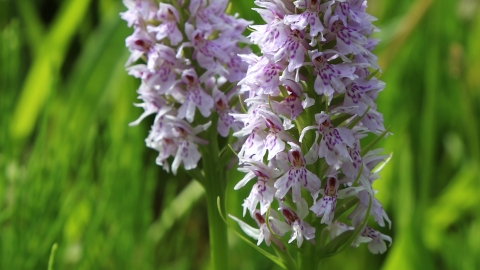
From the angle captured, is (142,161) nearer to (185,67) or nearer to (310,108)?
(185,67)

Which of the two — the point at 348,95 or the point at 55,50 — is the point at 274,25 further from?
the point at 55,50

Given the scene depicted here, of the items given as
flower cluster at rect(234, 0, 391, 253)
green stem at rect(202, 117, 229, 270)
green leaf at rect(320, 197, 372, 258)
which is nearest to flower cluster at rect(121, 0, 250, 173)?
green stem at rect(202, 117, 229, 270)

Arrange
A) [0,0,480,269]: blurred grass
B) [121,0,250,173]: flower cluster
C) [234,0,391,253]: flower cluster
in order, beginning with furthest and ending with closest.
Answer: [0,0,480,269]: blurred grass
[121,0,250,173]: flower cluster
[234,0,391,253]: flower cluster

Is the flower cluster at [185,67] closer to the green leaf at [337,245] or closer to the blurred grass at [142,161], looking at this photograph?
the green leaf at [337,245]

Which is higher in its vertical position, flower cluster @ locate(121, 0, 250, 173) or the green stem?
flower cluster @ locate(121, 0, 250, 173)

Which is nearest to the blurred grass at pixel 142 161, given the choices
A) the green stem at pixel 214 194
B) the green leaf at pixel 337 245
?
the green stem at pixel 214 194

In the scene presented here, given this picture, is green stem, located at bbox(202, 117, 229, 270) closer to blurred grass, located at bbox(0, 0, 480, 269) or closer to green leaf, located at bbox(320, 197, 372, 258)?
green leaf, located at bbox(320, 197, 372, 258)
